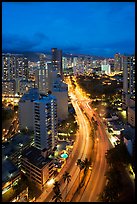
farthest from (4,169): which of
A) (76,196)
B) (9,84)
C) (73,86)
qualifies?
(73,86)

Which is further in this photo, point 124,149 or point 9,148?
point 9,148

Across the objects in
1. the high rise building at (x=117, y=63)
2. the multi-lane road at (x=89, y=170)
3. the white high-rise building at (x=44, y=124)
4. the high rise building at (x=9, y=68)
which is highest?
the high rise building at (x=117, y=63)

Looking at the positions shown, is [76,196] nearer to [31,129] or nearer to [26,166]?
[26,166]

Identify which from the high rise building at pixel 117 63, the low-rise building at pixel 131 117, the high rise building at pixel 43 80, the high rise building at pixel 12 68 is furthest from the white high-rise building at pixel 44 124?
the high rise building at pixel 117 63

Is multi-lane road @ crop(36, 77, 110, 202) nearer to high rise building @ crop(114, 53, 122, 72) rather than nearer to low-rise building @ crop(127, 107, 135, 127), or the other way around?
low-rise building @ crop(127, 107, 135, 127)

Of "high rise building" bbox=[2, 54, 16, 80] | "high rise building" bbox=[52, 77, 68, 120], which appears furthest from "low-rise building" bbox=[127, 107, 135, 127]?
"high rise building" bbox=[2, 54, 16, 80]

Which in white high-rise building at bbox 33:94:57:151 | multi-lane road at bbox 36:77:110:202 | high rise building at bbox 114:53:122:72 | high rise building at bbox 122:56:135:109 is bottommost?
multi-lane road at bbox 36:77:110:202

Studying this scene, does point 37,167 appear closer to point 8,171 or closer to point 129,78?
point 8,171

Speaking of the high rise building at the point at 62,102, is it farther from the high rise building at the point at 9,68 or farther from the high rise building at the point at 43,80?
the high rise building at the point at 9,68
